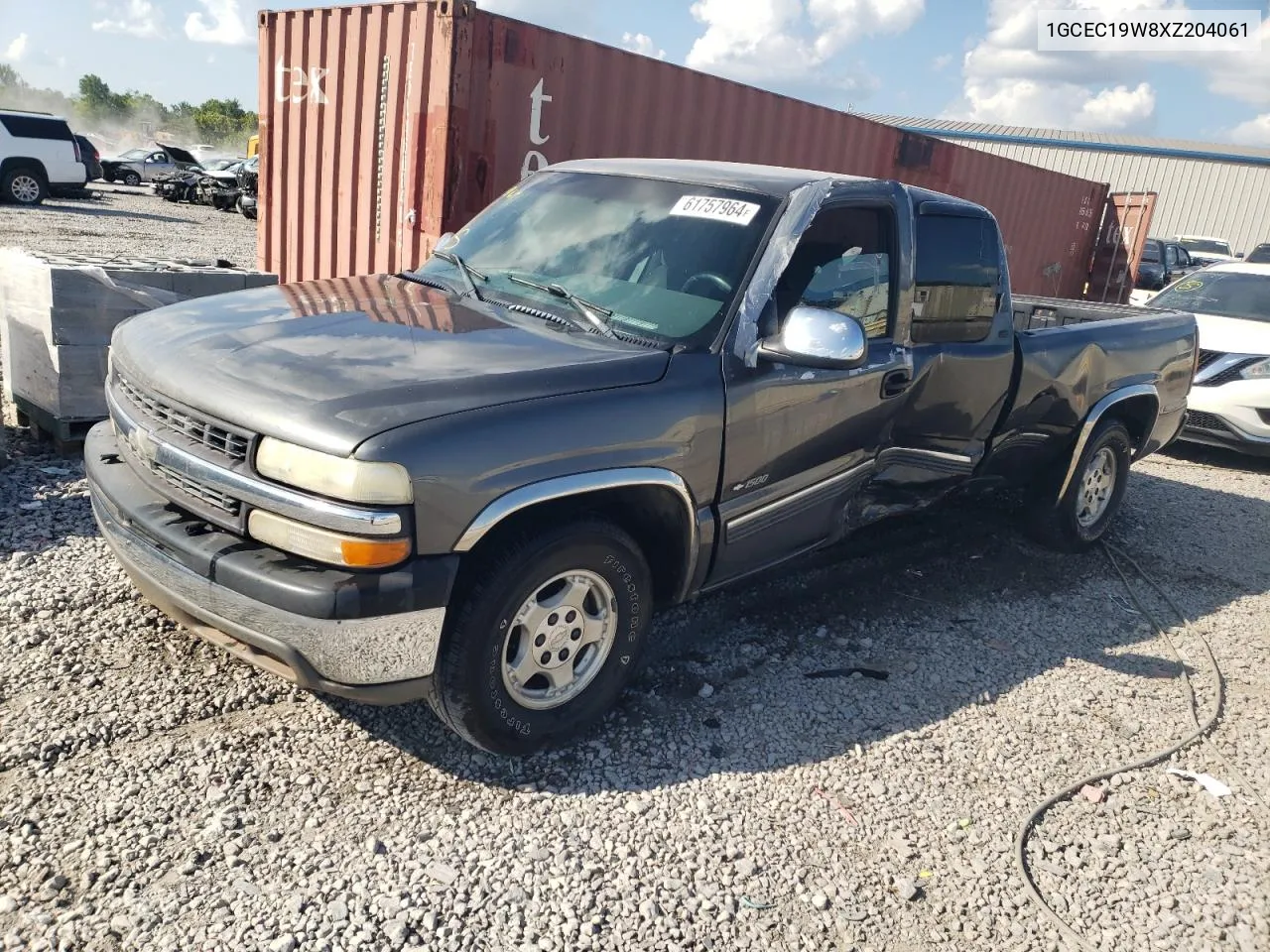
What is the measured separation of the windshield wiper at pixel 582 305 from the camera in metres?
3.30

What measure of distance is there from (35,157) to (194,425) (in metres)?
23.5

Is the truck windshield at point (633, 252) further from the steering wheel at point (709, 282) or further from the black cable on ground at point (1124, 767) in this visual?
the black cable on ground at point (1124, 767)

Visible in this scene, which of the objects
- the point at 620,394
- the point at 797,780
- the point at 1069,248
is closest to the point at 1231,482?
the point at 797,780

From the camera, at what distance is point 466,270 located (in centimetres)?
384

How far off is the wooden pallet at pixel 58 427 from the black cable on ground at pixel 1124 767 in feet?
16.1

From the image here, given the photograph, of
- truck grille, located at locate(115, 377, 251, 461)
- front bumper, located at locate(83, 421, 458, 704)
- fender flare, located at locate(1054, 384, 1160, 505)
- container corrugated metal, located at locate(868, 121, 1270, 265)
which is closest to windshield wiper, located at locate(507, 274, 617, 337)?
front bumper, located at locate(83, 421, 458, 704)

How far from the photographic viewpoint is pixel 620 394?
A: 9.71 feet

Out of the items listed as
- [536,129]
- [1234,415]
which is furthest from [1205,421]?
[536,129]

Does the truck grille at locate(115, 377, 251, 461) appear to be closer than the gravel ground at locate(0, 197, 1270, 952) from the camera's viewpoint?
No

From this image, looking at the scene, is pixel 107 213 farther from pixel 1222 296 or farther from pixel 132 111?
pixel 132 111

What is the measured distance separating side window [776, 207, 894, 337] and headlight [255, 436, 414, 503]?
5.37ft

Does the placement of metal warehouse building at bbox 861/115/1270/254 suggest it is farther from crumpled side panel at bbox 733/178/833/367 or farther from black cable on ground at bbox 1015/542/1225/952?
crumpled side panel at bbox 733/178/833/367

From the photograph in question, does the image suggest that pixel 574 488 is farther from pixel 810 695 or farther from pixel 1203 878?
pixel 1203 878

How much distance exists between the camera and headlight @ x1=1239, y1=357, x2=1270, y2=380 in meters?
8.01
